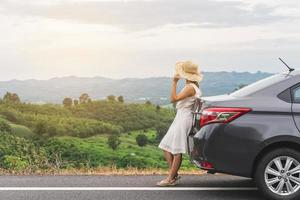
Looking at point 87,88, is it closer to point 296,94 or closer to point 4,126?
point 4,126

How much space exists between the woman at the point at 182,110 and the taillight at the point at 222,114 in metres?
0.74

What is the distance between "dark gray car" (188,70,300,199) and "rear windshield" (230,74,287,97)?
0.06 meters

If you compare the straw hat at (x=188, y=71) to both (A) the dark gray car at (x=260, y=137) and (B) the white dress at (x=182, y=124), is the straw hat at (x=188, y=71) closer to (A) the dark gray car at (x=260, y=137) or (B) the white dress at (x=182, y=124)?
(B) the white dress at (x=182, y=124)

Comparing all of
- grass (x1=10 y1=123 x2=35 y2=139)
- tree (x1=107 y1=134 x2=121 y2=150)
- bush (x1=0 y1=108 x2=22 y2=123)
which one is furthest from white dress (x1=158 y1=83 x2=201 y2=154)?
bush (x1=0 y1=108 x2=22 y2=123)

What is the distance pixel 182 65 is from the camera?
8117 mm

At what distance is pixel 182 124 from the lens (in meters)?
8.10

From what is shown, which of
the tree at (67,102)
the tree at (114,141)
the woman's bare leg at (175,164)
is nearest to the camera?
the woman's bare leg at (175,164)

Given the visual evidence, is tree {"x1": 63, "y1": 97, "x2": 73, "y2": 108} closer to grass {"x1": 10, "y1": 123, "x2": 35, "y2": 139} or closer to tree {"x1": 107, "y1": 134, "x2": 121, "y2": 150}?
tree {"x1": 107, "y1": 134, "x2": 121, "y2": 150}

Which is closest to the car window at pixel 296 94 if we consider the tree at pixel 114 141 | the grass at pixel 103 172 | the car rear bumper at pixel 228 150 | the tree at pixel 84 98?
the car rear bumper at pixel 228 150

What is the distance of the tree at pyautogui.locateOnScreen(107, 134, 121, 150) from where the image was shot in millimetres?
116750

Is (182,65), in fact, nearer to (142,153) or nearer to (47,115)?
(142,153)

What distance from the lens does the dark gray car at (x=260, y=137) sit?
23.3 feet

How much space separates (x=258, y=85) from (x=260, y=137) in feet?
2.44

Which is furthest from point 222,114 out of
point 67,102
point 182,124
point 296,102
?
point 67,102
